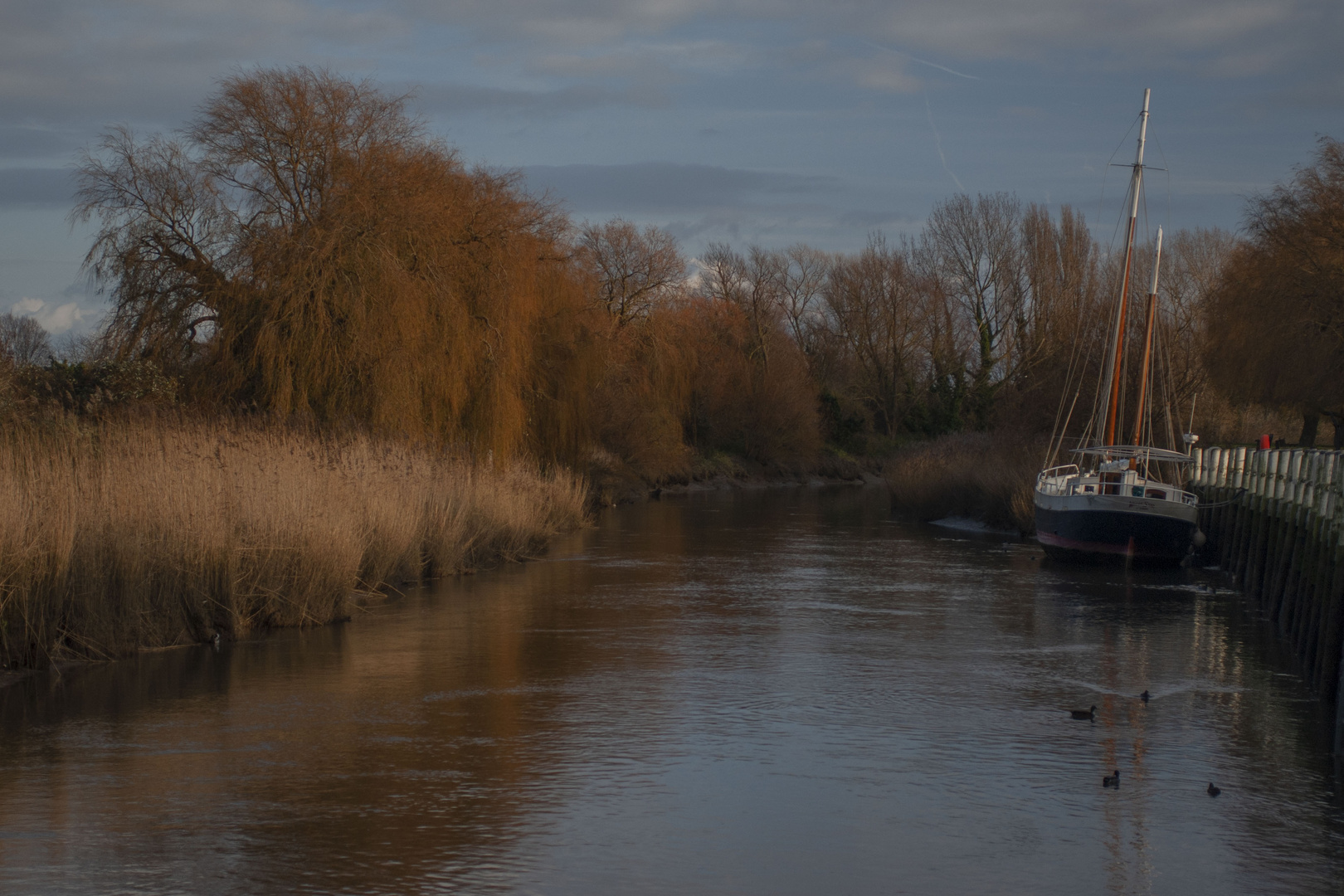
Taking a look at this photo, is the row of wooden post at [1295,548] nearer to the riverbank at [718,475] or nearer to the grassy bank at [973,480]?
the grassy bank at [973,480]

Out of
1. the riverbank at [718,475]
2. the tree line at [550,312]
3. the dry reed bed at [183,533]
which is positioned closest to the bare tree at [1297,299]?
the tree line at [550,312]

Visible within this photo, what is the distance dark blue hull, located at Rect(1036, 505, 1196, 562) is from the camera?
2352cm

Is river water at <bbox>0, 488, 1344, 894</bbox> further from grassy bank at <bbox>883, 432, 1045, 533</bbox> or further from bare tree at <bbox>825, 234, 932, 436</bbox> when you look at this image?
bare tree at <bbox>825, 234, 932, 436</bbox>

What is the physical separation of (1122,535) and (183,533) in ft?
55.5

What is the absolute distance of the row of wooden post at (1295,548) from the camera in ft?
38.2

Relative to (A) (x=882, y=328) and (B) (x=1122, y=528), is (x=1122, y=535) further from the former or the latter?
(A) (x=882, y=328)

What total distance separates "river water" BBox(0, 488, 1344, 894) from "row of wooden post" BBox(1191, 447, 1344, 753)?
0.49m

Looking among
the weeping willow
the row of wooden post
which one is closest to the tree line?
the weeping willow

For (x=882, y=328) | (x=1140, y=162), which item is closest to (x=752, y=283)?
(x=882, y=328)

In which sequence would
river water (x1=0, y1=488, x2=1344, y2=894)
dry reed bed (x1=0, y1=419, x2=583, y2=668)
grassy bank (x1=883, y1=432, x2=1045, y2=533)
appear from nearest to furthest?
river water (x1=0, y1=488, x2=1344, y2=894) → dry reed bed (x1=0, y1=419, x2=583, y2=668) → grassy bank (x1=883, y1=432, x2=1045, y2=533)

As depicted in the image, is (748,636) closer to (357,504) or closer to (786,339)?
(357,504)

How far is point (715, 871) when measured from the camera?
640cm

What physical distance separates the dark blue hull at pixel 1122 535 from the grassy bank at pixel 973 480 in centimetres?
682

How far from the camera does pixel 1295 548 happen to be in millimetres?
Result: 15414
